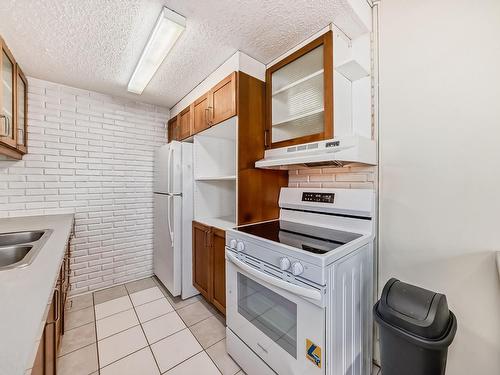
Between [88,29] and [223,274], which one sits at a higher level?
[88,29]

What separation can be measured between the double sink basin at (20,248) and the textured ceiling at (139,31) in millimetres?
1477

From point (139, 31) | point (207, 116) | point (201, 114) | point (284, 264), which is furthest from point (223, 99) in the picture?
point (284, 264)

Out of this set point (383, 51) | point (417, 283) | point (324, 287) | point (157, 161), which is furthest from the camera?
point (157, 161)

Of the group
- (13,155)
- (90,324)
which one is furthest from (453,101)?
(13,155)

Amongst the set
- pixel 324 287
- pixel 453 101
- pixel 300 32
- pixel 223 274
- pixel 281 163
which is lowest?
pixel 223 274

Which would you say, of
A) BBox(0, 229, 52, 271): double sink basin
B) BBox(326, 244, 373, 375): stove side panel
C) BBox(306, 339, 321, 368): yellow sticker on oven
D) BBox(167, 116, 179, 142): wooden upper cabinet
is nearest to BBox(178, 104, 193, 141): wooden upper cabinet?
BBox(167, 116, 179, 142): wooden upper cabinet

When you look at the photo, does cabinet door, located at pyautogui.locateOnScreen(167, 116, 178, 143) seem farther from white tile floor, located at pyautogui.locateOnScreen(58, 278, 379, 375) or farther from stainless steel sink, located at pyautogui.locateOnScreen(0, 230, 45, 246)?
white tile floor, located at pyautogui.locateOnScreen(58, 278, 379, 375)

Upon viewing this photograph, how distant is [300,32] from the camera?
1.59 m

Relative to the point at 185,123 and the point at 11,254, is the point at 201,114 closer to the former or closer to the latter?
the point at 185,123

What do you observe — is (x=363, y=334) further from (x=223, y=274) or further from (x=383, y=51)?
(x=383, y=51)

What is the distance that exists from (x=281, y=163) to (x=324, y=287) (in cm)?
87

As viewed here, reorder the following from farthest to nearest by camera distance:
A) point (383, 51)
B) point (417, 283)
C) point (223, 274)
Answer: point (223, 274) < point (383, 51) < point (417, 283)

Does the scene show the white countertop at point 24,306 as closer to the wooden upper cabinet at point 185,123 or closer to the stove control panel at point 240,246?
the stove control panel at point 240,246

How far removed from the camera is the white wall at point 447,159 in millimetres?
1147
